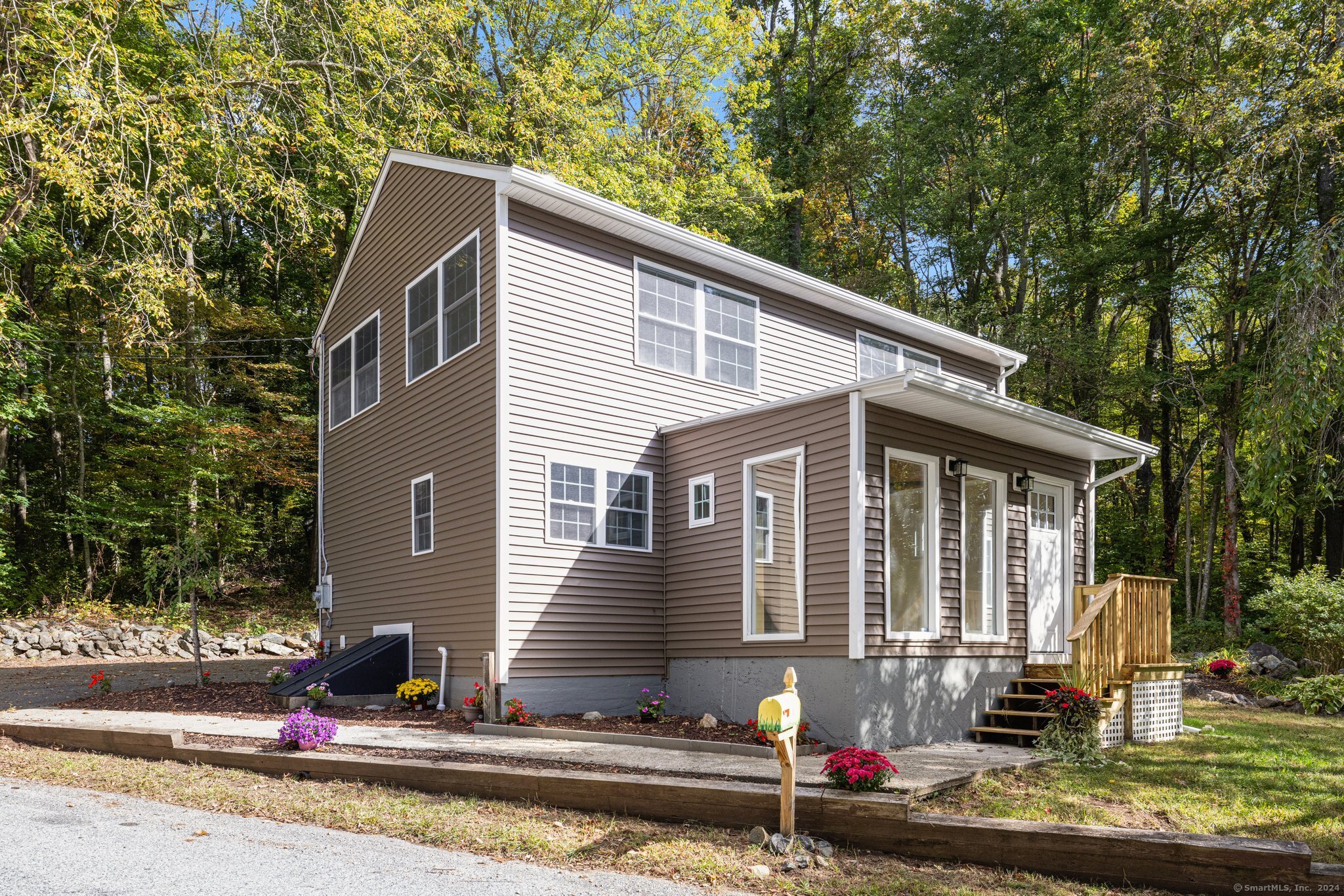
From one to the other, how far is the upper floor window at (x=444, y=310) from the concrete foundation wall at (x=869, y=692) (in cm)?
478

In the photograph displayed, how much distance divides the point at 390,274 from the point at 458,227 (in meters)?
2.54

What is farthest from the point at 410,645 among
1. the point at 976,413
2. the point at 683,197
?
the point at 683,197

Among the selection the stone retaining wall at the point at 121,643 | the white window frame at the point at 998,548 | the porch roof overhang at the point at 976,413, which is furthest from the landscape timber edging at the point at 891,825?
the stone retaining wall at the point at 121,643

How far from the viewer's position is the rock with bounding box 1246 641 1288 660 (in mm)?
14922

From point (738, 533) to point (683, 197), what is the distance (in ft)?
52.4

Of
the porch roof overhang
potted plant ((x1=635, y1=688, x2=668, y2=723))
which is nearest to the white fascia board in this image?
the porch roof overhang

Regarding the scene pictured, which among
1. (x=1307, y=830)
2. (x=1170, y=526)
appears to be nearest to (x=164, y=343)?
(x=1307, y=830)

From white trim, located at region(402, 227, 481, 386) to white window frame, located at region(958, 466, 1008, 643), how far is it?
5695 mm

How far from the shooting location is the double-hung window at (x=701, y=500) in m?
10.2

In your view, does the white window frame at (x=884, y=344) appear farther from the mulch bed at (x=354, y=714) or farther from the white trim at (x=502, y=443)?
the mulch bed at (x=354, y=714)

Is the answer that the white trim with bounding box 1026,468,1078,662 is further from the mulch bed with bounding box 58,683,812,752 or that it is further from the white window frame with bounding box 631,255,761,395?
the mulch bed with bounding box 58,683,812,752

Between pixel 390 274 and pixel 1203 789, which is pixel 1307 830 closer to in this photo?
pixel 1203 789

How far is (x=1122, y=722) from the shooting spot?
9109mm

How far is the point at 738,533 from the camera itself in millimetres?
9781
